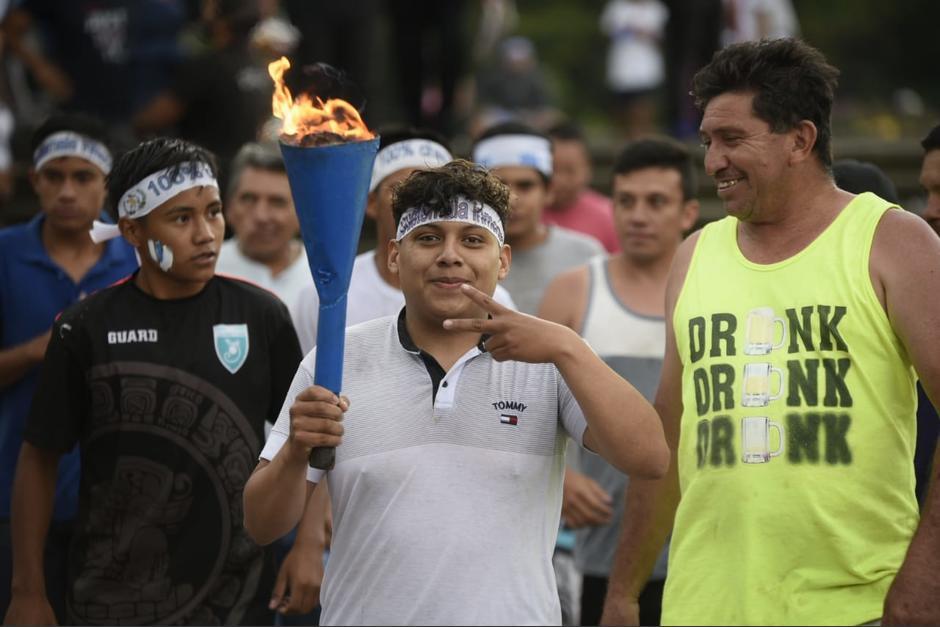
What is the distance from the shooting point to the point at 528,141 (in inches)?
331

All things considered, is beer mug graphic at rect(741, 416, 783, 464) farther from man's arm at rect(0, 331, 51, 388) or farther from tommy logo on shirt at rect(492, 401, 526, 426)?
man's arm at rect(0, 331, 51, 388)

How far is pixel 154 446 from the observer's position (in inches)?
219

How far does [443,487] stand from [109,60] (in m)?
8.63

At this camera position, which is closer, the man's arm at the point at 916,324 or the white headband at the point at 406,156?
the man's arm at the point at 916,324

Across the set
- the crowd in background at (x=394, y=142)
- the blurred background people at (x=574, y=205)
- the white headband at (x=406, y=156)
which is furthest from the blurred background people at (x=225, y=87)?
the white headband at (x=406, y=156)

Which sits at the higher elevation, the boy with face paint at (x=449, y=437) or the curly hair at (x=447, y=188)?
the curly hair at (x=447, y=188)

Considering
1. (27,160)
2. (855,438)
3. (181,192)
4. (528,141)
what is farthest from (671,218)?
(27,160)

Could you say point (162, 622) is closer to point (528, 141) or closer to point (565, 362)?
point (565, 362)

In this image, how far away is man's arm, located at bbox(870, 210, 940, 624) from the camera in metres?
4.29

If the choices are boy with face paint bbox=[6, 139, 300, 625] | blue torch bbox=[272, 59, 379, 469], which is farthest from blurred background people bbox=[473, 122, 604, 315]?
blue torch bbox=[272, 59, 379, 469]

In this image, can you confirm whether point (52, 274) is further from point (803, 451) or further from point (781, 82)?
point (803, 451)

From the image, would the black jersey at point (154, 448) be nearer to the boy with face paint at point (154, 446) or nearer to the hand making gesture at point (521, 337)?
the boy with face paint at point (154, 446)

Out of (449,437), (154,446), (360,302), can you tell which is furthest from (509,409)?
(360,302)

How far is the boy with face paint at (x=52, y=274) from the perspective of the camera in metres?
6.17
